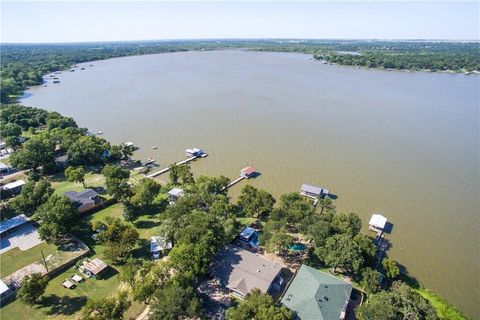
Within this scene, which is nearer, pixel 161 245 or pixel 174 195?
Answer: pixel 161 245

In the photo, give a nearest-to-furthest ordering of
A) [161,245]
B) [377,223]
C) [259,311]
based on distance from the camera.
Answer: [259,311] → [161,245] → [377,223]

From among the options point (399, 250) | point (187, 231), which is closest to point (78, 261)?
point (187, 231)

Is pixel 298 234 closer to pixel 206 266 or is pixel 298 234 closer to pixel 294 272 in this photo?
pixel 294 272

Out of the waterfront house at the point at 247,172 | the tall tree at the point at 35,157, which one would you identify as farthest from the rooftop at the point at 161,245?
the tall tree at the point at 35,157

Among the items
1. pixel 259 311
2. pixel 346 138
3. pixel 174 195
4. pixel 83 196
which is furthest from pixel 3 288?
pixel 346 138

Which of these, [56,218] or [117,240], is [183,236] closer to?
[117,240]

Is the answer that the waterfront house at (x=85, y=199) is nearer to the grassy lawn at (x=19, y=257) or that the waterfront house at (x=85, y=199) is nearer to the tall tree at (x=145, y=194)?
the tall tree at (x=145, y=194)

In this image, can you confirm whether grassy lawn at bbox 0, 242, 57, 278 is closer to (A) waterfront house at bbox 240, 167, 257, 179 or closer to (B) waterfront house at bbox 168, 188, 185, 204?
(B) waterfront house at bbox 168, 188, 185, 204
